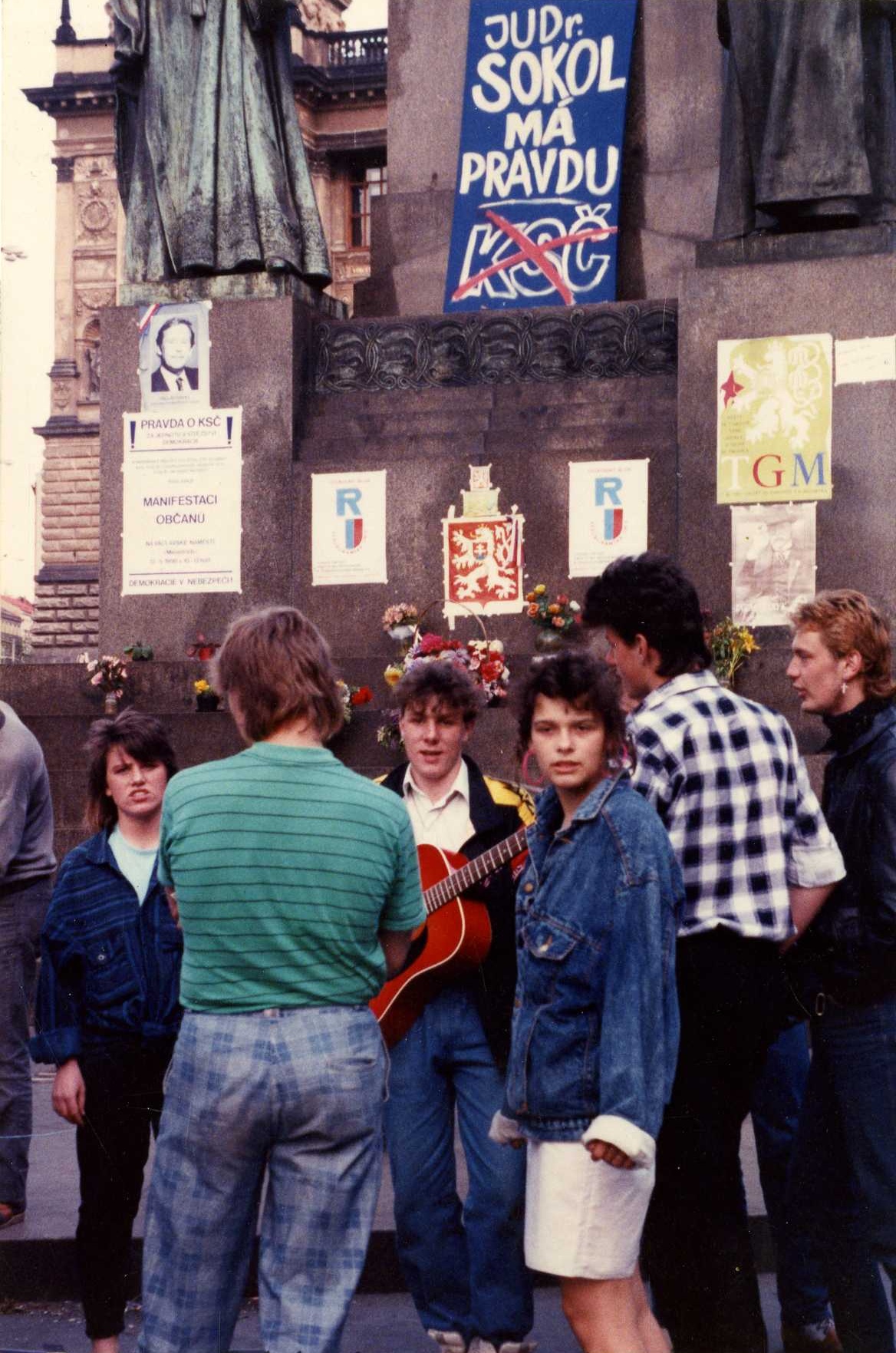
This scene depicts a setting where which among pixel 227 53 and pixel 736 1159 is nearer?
pixel 736 1159

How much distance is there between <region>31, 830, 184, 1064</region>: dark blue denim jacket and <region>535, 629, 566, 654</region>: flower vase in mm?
6394

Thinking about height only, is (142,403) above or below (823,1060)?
above

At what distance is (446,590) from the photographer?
39.9 ft

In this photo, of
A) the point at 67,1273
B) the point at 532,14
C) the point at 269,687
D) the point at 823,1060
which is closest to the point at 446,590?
the point at 532,14

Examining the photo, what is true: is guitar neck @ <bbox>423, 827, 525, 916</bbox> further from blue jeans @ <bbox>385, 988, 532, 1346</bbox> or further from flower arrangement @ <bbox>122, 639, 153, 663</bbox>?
flower arrangement @ <bbox>122, 639, 153, 663</bbox>

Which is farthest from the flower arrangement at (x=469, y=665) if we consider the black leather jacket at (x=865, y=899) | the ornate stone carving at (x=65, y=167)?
the ornate stone carving at (x=65, y=167)

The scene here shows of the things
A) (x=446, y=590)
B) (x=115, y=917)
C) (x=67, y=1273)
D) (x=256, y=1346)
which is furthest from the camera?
(x=446, y=590)

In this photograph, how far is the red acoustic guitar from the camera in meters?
5.15

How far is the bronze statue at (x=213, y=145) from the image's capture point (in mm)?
12406

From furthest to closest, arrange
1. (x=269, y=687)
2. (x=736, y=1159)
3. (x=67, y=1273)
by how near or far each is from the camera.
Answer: (x=67, y=1273) < (x=736, y=1159) < (x=269, y=687)

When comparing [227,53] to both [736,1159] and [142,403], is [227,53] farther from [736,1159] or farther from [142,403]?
[736,1159]

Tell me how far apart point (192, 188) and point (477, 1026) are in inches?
325

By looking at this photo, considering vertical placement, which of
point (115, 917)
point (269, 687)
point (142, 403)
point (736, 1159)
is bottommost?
point (736, 1159)

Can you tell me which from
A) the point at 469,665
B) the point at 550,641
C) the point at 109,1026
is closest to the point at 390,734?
the point at 469,665
